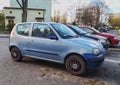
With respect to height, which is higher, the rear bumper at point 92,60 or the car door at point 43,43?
the car door at point 43,43

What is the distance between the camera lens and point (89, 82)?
593cm

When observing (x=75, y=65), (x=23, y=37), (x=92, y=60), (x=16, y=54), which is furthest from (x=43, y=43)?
(x=92, y=60)

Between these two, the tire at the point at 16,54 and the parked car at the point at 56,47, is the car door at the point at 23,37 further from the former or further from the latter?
the tire at the point at 16,54

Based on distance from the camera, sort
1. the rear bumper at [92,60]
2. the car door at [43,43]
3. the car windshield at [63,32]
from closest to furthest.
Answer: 1. the rear bumper at [92,60]
2. the car door at [43,43]
3. the car windshield at [63,32]

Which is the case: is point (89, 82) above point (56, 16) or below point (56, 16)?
below

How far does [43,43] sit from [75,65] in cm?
144

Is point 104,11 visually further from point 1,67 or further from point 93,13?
point 1,67

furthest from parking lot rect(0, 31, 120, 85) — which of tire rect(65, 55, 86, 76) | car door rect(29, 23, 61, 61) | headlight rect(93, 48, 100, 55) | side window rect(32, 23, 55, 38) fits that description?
side window rect(32, 23, 55, 38)

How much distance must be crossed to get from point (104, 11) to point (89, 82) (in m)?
58.2

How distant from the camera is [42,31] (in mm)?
7480

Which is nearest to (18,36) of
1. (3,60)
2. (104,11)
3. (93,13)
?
(3,60)

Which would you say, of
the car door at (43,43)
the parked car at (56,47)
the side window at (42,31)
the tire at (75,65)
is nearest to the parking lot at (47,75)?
the tire at (75,65)

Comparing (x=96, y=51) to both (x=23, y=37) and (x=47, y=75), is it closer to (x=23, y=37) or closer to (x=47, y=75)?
(x=47, y=75)

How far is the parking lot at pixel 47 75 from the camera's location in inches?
231
